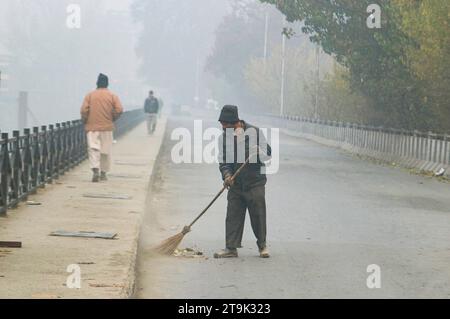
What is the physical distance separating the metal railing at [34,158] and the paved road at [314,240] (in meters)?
1.87

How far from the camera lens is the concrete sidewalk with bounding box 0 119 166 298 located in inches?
386

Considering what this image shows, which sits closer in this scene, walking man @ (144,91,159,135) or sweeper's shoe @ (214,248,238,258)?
sweeper's shoe @ (214,248,238,258)

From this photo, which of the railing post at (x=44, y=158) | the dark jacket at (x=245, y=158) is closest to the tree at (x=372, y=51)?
the railing post at (x=44, y=158)

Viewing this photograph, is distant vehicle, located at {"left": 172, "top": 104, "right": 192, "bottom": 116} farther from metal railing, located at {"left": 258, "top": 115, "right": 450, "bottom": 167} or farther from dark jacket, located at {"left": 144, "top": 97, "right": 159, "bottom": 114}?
dark jacket, located at {"left": 144, "top": 97, "right": 159, "bottom": 114}

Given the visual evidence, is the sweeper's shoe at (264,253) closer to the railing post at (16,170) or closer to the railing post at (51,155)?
the railing post at (16,170)

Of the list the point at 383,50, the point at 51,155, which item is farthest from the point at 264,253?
the point at 383,50

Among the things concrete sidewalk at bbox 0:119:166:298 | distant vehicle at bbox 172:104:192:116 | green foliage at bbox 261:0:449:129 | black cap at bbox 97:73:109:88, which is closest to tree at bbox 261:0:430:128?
green foliage at bbox 261:0:449:129

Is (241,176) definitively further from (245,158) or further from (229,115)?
(229,115)

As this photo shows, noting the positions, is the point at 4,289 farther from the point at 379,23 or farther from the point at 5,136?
the point at 379,23

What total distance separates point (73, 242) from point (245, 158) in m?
2.10

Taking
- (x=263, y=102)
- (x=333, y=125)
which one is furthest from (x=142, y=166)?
(x=263, y=102)

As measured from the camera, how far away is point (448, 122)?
33.5 m

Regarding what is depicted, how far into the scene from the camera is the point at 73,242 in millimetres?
12844

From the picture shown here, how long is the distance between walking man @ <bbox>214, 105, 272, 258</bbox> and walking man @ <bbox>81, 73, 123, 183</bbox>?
8.62 metres
